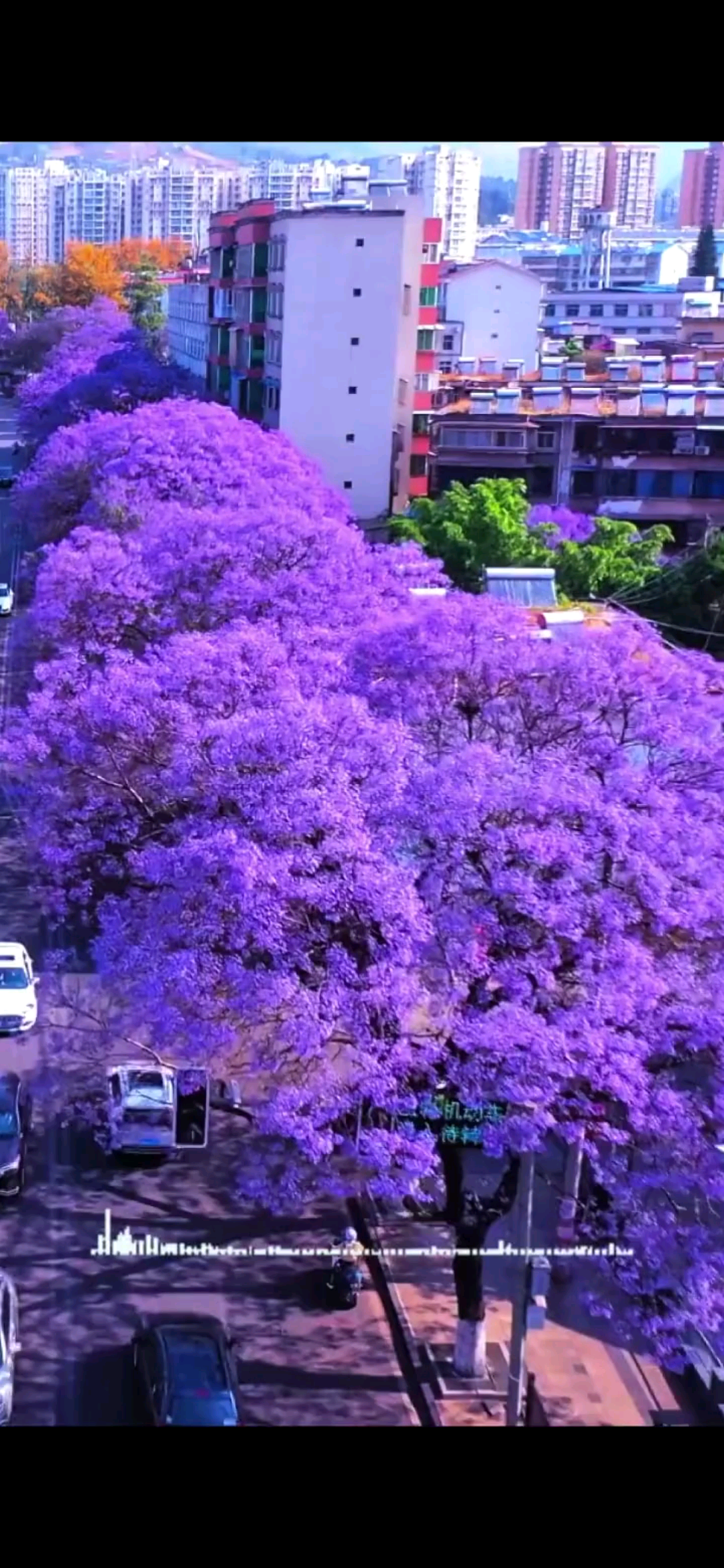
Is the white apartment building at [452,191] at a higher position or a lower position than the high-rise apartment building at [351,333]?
higher

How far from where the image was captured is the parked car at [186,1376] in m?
3.59

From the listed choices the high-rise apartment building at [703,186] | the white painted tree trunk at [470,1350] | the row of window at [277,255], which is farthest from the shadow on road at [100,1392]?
the row of window at [277,255]

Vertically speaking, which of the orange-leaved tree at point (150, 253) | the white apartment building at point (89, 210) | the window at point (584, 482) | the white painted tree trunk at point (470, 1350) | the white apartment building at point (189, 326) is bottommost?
the white painted tree trunk at point (470, 1350)

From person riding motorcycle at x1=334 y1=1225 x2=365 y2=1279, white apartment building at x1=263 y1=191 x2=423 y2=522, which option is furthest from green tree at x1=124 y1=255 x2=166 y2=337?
person riding motorcycle at x1=334 y1=1225 x2=365 y2=1279

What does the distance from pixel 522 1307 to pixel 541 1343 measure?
0.30 m

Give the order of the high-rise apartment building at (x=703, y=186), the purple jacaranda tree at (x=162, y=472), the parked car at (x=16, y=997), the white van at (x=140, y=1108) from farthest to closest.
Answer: the purple jacaranda tree at (x=162, y=472), the parked car at (x=16, y=997), the high-rise apartment building at (x=703, y=186), the white van at (x=140, y=1108)

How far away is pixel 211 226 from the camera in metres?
6.78

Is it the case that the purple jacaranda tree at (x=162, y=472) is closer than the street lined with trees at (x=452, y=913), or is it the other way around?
the street lined with trees at (x=452, y=913)

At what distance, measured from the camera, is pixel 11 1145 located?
4.37 m

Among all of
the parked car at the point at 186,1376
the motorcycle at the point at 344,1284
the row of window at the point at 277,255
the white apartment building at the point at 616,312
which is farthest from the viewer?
the white apartment building at the point at 616,312

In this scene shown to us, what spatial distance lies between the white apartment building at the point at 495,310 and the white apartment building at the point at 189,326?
135 centimetres

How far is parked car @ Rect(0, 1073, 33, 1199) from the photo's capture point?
4355mm

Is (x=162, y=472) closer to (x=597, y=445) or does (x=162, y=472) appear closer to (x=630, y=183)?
(x=597, y=445)

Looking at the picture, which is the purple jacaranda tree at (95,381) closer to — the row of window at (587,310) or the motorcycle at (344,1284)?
the row of window at (587,310)
